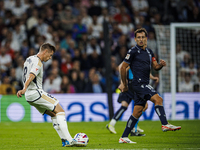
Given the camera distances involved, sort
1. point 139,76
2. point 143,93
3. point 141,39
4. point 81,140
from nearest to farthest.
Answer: point 81,140
point 143,93
point 139,76
point 141,39

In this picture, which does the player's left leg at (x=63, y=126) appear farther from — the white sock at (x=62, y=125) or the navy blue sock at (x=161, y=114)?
the navy blue sock at (x=161, y=114)

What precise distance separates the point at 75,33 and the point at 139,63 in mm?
9785

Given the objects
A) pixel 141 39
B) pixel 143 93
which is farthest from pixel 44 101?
pixel 141 39

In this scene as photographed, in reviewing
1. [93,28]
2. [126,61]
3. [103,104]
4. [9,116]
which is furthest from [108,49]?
[126,61]

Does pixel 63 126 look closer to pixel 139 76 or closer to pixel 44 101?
pixel 44 101

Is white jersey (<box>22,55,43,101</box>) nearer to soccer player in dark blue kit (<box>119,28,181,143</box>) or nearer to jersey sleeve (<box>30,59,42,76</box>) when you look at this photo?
jersey sleeve (<box>30,59,42,76</box>)

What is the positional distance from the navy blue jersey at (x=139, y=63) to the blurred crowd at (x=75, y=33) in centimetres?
736

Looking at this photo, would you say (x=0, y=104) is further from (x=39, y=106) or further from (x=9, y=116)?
(x=39, y=106)

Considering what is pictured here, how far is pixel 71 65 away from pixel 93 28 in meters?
2.36

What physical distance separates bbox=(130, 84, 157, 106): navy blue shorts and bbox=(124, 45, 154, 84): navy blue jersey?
0.11 m

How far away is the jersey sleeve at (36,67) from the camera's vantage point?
605 cm

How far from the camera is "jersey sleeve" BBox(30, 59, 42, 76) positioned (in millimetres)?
6051

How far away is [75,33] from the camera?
53.2 feet

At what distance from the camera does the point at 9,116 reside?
533 inches
